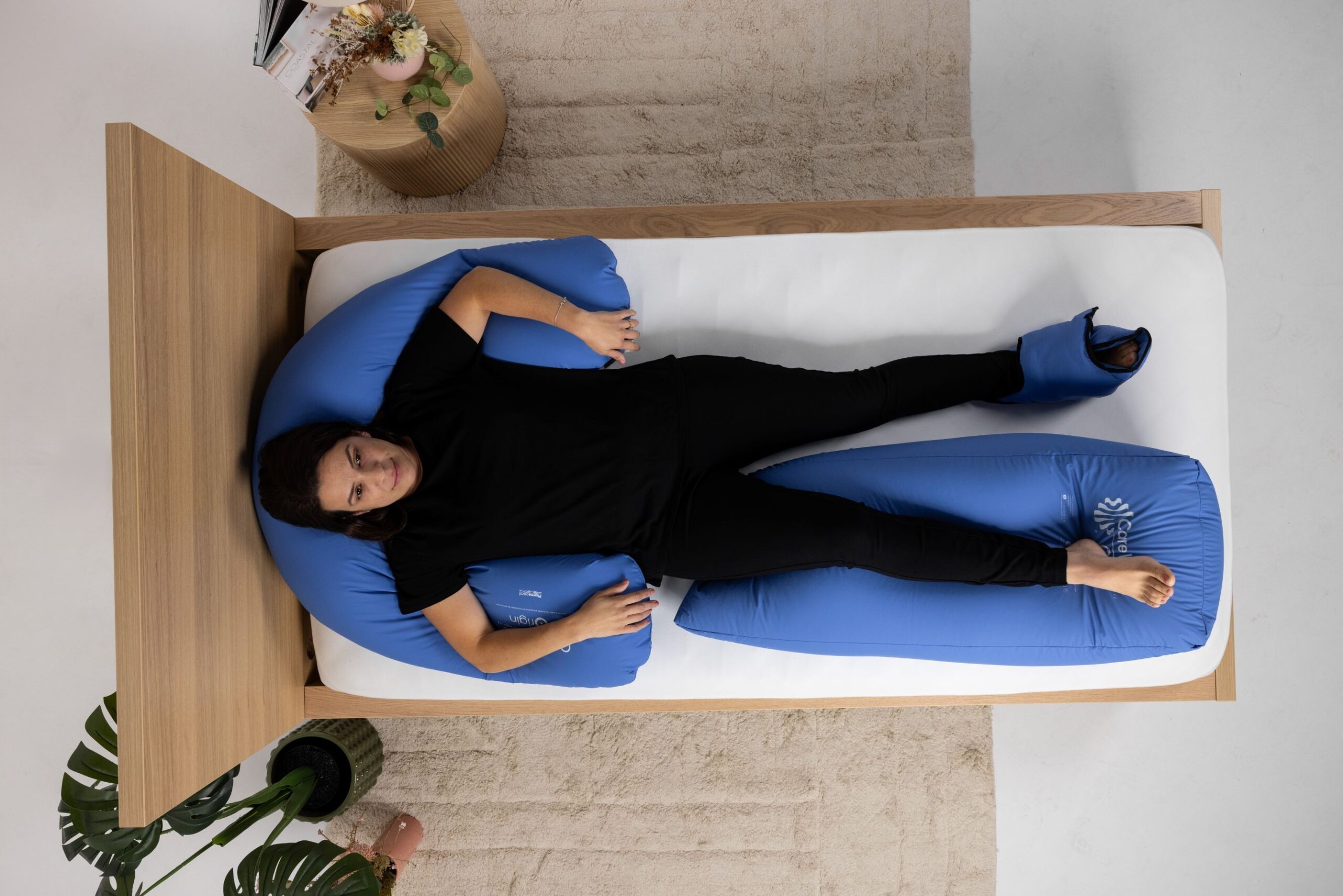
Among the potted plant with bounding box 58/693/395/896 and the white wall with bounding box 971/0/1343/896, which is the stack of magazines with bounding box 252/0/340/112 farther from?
the white wall with bounding box 971/0/1343/896

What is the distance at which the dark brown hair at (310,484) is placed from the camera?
1.33 m

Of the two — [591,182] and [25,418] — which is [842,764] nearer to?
[591,182]

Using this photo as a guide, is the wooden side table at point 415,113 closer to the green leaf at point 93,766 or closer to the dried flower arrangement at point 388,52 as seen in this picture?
the dried flower arrangement at point 388,52

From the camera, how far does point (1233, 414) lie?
2.05 meters

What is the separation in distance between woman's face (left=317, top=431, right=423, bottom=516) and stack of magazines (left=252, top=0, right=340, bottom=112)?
3.04ft

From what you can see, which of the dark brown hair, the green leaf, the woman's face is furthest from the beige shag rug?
the woman's face

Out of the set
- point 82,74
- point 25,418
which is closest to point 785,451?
point 25,418

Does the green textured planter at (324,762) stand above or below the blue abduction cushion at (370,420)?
below

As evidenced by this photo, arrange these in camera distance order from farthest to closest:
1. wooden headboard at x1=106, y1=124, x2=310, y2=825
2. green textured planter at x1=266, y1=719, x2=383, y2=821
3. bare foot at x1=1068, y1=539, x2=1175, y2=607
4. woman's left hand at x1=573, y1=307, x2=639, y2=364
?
green textured planter at x1=266, y1=719, x2=383, y2=821, woman's left hand at x1=573, y1=307, x2=639, y2=364, bare foot at x1=1068, y1=539, x2=1175, y2=607, wooden headboard at x1=106, y1=124, x2=310, y2=825

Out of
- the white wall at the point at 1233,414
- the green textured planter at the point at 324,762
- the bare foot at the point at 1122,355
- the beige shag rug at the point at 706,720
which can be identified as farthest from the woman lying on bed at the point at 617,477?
the white wall at the point at 1233,414

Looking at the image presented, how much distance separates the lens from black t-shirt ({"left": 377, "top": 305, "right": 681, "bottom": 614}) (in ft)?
4.88

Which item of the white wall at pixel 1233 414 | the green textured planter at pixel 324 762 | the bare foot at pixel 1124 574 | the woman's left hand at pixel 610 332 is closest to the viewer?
the bare foot at pixel 1124 574

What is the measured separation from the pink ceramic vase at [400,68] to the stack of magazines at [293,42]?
0.39 feet

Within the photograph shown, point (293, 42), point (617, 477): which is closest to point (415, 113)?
point (293, 42)
